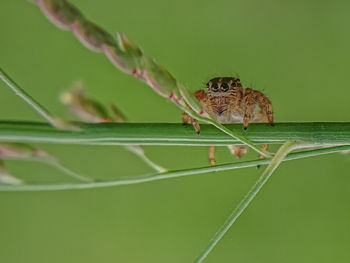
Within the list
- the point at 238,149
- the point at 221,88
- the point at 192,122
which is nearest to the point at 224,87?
the point at 221,88

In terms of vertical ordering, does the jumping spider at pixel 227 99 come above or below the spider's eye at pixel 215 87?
below

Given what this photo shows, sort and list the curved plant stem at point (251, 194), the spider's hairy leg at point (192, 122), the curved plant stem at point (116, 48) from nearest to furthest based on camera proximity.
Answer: the curved plant stem at point (116, 48), the curved plant stem at point (251, 194), the spider's hairy leg at point (192, 122)

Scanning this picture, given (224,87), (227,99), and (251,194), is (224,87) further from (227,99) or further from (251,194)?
(251,194)

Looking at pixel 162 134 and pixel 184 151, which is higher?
pixel 184 151

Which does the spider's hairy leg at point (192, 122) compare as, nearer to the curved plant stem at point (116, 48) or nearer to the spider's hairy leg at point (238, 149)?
the curved plant stem at point (116, 48)

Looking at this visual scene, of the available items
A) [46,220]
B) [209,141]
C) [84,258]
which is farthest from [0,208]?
[209,141]

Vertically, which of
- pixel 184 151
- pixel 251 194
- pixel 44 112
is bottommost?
pixel 251 194

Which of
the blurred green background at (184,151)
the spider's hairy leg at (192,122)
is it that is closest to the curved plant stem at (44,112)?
the spider's hairy leg at (192,122)
